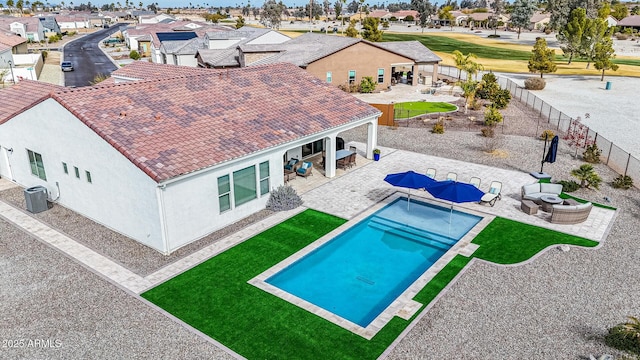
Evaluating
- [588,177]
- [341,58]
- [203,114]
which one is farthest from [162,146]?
[341,58]

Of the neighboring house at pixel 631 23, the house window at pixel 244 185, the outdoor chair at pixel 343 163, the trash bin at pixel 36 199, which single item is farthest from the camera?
the neighboring house at pixel 631 23

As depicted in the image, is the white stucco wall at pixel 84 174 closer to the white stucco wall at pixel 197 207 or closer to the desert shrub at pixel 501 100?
the white stucco wall at pixel 197 207

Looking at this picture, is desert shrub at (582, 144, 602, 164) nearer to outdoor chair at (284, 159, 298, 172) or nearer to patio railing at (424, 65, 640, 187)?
patio railing at (424, 65, 640, 187)

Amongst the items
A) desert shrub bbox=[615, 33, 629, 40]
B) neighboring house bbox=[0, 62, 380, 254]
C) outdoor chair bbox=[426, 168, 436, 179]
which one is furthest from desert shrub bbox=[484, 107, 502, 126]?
desert shrub bbox=[615, 33, 629, 40]

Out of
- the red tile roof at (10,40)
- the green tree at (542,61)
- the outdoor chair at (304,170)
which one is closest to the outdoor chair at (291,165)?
the outdoor chair at (304,170)

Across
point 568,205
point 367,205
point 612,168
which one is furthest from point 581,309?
point 612,168

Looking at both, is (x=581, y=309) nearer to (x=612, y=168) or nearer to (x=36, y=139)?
(x=612, y=168)
